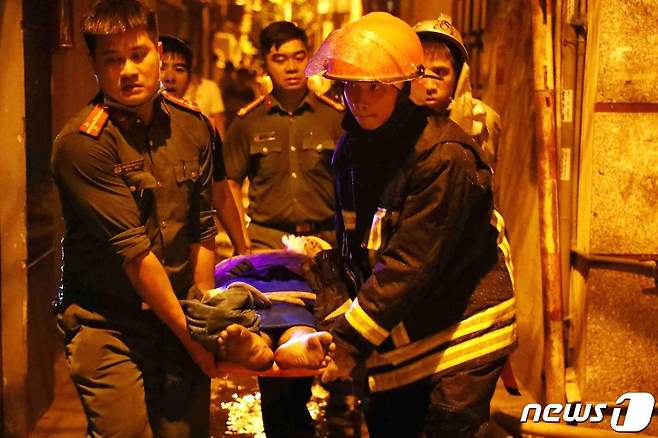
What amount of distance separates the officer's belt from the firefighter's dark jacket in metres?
1.67

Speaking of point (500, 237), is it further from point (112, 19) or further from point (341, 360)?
point (112, 19)

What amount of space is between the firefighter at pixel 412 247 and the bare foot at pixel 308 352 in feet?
0.18

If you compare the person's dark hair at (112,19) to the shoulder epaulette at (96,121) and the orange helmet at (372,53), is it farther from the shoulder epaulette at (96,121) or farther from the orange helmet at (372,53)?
the orange helmet at (372,53)

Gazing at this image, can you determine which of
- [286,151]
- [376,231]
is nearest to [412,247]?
[376,231]

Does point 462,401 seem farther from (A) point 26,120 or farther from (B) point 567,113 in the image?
(A) point 26,120

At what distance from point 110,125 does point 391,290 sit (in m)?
1.23

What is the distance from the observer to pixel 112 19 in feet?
10.3

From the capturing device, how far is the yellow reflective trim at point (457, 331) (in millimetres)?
3307

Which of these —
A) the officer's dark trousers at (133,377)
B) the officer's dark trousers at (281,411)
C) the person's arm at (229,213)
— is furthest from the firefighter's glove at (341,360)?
the officer's dark trousers at (281,411)

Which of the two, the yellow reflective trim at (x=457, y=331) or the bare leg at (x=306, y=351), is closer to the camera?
the bare leg at (x=306, y=351)

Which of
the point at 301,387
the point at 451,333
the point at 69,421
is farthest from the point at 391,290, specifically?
the point at 69,421

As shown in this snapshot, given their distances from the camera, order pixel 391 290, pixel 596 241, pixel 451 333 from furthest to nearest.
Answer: pixel 596 241 < pixel 451 333 < pixel 391 290

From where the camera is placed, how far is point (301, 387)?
4805mm

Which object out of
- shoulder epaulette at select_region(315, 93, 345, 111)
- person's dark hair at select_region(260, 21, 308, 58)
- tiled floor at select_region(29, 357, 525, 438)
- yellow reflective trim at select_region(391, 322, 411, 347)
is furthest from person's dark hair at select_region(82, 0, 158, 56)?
tiled floor at select_region(29, 357, 525, 438)
